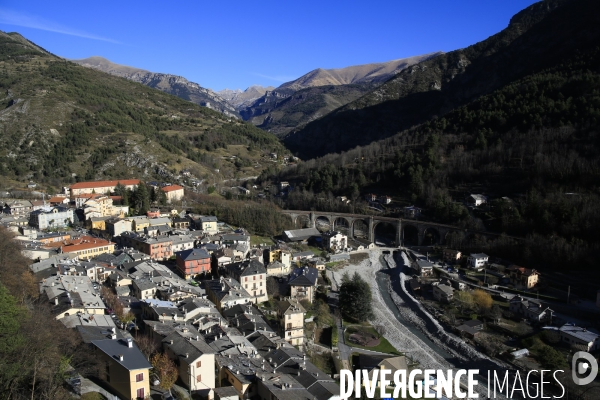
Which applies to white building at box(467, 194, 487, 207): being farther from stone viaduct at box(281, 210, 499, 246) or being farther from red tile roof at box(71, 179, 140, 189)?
red tile roof at box(71, 179, 140, 189)

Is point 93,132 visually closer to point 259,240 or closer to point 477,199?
point 259,240

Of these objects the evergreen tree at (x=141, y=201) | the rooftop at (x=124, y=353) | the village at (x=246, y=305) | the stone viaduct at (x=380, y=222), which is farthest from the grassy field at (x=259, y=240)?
the rooftop at (x=124, y=353)

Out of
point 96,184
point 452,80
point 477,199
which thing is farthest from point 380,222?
point 452,80

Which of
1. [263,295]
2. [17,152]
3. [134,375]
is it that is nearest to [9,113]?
[17,152]

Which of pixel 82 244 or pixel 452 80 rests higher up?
pixel 452 80

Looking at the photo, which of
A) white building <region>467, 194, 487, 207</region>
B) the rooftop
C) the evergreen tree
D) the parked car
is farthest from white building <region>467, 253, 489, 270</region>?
the evergreen tree
